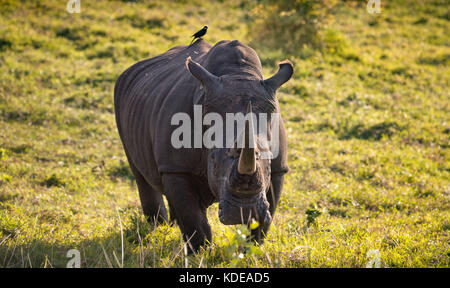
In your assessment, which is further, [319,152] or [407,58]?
[407,58]

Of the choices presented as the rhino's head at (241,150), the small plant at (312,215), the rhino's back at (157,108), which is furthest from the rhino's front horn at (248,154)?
the small plant at (312,215)

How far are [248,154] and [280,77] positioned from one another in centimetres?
120

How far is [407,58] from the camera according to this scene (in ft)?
45.6

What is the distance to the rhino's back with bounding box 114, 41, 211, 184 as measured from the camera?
4.57 metres

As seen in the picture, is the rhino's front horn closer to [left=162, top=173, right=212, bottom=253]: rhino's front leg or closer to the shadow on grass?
the shadow on grass

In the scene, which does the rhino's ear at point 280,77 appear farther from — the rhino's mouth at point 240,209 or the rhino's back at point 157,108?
the rhino's mouth at point 240,209

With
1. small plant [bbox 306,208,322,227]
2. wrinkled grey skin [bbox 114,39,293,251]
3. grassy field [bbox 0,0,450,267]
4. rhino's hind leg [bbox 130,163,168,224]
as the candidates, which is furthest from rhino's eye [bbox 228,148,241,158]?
rhino's hind leg [bbox 130,163,168,224]

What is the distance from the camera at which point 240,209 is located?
11.8 feet

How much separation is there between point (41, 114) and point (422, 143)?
728 cm

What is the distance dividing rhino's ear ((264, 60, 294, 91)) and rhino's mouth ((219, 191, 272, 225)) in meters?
1.07

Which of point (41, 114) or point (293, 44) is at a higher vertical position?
point (293, 44)

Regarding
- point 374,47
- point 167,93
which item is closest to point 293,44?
point 374,47

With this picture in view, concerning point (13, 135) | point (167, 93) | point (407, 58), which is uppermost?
point (167, 93)
